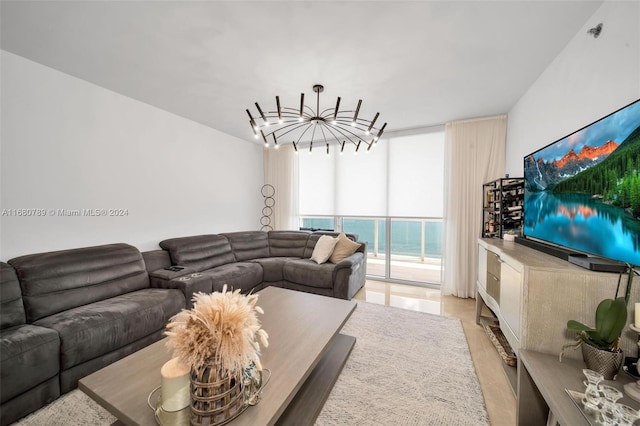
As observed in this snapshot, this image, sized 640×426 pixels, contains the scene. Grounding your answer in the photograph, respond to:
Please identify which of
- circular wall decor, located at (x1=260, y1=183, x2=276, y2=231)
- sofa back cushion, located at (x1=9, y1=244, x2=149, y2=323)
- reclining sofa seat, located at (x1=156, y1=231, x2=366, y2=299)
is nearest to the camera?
sofa back cushion, located at (x1=9, y1=244, x2=149, y2=323)

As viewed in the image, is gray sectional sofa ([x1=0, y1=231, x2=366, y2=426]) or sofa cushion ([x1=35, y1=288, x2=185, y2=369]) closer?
gray sectional sofa ([x1=0, y1=231, x2=366, y2=426])

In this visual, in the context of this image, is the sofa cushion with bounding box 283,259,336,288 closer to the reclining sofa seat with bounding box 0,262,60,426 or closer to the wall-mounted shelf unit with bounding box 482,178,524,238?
the wall-mounted shelf unit with bounding box 482,178,524,238

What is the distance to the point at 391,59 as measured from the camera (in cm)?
214

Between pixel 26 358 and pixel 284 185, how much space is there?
13.3 ft

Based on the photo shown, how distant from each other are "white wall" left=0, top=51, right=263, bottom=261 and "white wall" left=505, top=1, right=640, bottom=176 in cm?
423

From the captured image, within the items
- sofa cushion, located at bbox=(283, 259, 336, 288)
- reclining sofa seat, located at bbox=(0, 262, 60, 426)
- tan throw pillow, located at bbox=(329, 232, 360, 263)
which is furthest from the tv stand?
reclining sofa seat, located at bbox=(0, 262, 60, 426)

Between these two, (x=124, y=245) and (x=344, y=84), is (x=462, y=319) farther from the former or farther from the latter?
(x=124, y=245)

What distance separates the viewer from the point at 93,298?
2225 millimetres

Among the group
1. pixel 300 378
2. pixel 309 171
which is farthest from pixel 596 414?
pixel 309 171

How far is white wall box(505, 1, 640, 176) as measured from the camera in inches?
54.1

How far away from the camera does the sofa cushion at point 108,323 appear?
168 cm

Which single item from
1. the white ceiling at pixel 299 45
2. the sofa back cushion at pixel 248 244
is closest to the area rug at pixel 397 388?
the sofa back cushion at pixel 248 244

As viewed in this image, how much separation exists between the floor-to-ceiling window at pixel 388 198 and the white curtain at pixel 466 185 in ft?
0.79

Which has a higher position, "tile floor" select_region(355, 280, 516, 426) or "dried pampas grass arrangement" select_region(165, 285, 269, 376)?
"dried pampas grass arrangement" select_region(165, 285, 269, 376)
